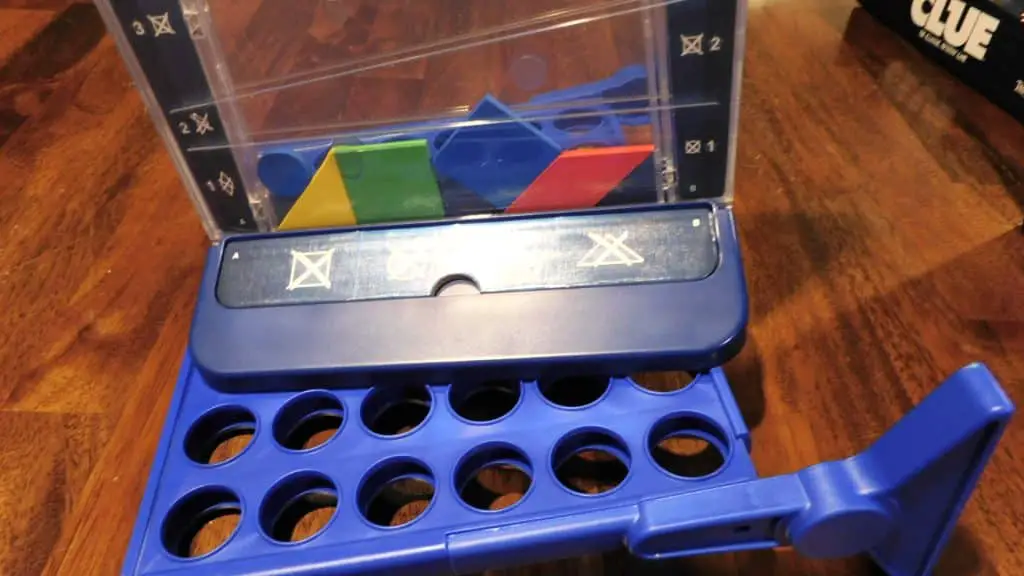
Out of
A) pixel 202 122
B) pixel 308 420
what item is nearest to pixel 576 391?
pixel 308 420

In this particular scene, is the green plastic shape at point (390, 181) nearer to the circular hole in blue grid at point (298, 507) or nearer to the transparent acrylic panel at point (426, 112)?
the transparent acrylic panel at point (426, 112)

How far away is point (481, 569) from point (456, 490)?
0.13 ft

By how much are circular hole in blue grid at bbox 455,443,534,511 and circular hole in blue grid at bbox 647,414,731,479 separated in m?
0.07

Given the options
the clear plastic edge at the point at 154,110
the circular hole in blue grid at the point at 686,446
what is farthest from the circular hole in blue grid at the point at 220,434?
the circular hole in blue grid at the point at 686,446

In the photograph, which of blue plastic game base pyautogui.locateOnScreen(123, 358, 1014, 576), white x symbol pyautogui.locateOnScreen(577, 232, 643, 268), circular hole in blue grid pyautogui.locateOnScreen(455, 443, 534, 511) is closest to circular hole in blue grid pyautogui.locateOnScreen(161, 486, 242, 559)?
blue plastic game base pyautogui.locateOnScreen(123, 358, 1014, 576)

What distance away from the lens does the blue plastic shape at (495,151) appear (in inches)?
18.2

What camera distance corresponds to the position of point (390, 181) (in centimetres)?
46

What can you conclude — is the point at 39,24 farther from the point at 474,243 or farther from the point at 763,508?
the point at 763,508

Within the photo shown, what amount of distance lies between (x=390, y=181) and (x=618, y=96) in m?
0.13

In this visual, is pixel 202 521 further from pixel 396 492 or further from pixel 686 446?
pixel 686 446

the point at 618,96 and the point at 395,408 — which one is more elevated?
the point at 618,96

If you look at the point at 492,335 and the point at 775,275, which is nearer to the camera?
the point at 492,335

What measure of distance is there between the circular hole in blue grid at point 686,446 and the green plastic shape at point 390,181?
0.56ft

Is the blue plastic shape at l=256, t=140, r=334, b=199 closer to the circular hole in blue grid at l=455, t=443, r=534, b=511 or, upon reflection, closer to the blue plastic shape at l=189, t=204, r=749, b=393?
the blue plastic shape at l=189, t=204, r=749, b=393
